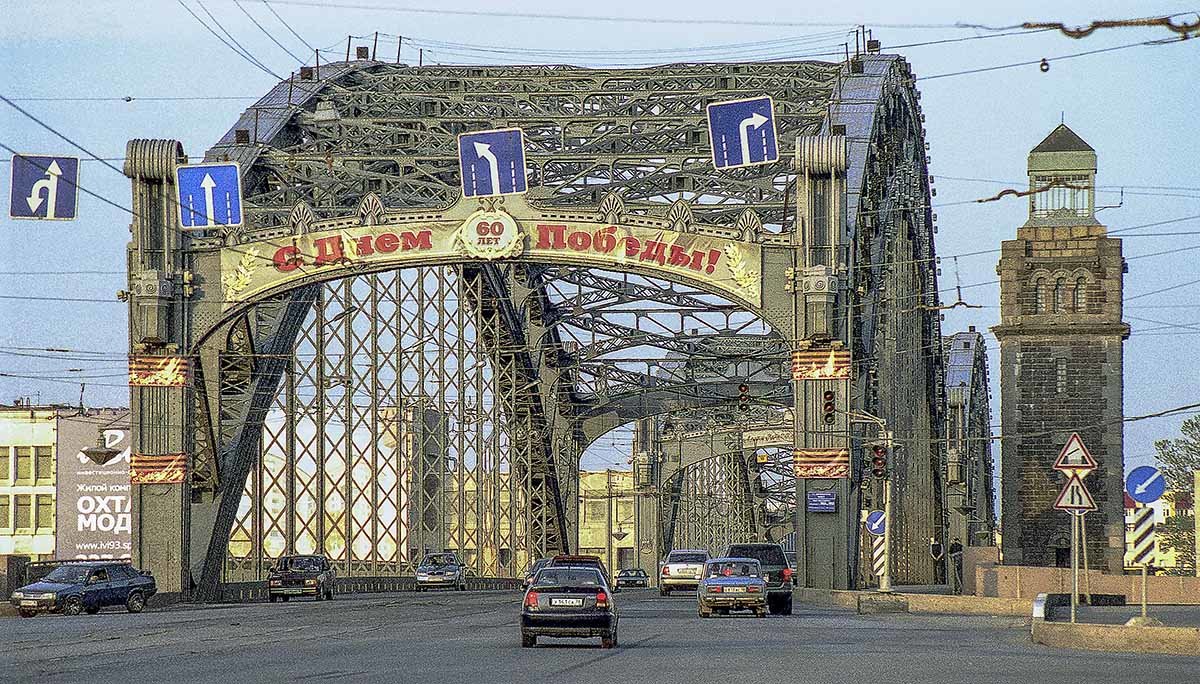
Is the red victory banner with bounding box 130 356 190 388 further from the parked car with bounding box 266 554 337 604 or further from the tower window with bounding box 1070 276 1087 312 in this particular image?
the tower window with bounding box 1070 276 1087 312

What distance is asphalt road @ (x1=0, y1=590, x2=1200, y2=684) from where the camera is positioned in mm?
22047

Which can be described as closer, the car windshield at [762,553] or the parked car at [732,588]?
the parked car at [732,588]

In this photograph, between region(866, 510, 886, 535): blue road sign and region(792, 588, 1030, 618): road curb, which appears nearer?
region(792, 588, 1030, 618): road curb

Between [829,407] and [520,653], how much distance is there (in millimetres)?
24054

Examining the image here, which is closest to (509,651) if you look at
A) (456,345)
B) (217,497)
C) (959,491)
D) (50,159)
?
(50,159)

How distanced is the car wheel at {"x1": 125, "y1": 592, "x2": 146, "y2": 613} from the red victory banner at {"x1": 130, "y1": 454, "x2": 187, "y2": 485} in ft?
17.3

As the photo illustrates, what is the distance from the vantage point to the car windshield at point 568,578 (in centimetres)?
2973

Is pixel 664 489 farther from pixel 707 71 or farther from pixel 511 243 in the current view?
pixel 511 243

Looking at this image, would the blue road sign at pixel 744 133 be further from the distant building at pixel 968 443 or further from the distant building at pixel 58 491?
the distant building at pixel 58 491

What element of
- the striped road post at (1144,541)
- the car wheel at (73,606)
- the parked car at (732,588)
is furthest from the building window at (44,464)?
the striped road post at (1144,541)

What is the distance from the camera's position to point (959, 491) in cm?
10562

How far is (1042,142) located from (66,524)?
166ft

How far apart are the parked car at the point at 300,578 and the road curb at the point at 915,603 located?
52.0 ft

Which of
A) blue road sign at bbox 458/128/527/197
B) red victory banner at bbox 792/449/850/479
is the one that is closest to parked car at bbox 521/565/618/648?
blue road sign at bbox 458/128/527/197
